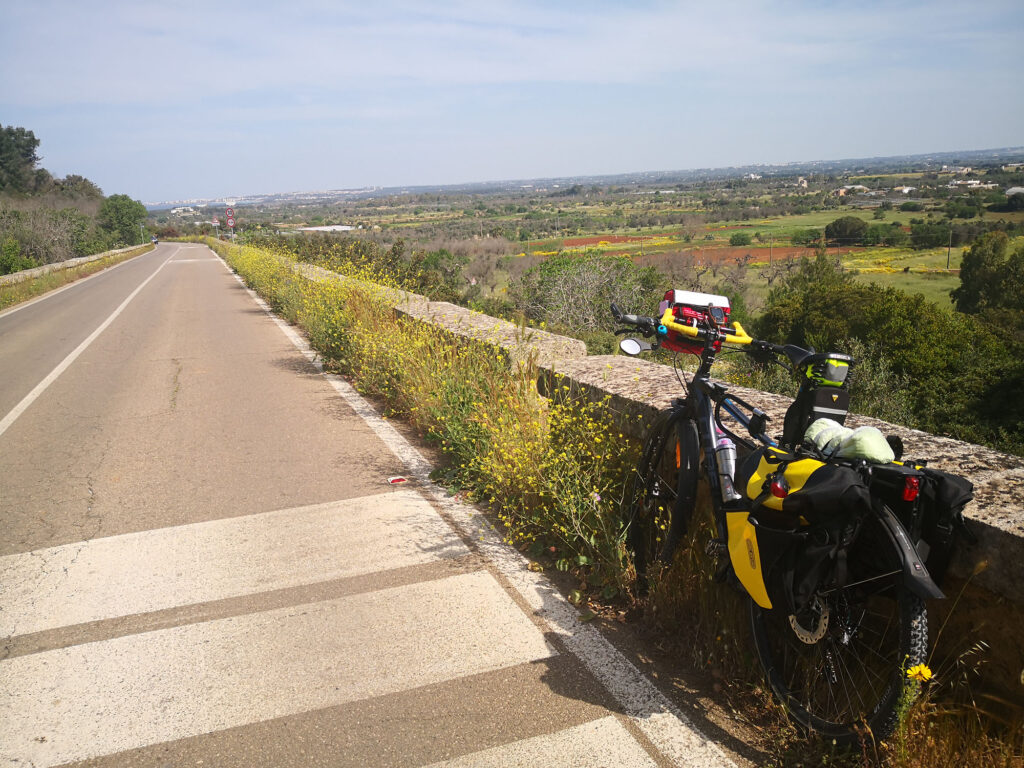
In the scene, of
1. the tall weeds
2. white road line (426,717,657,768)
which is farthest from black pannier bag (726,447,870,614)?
the tall weeds

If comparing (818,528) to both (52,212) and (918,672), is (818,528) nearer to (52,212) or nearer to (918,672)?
(918,672)

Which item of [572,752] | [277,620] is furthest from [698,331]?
[277,620]

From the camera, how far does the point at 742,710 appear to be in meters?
2.91

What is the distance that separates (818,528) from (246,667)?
260cm

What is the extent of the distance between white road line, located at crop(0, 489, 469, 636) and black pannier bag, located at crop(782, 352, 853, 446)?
242 cm

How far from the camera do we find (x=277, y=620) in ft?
12.3

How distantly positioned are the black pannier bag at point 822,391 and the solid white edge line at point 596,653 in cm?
121

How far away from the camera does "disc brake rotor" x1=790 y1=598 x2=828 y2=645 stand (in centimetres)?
241

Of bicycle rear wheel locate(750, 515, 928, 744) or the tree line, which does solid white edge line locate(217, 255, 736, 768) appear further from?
the tree line

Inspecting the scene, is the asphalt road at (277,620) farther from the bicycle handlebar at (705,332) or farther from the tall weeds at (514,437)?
the bicycle handlebar at (705,332)

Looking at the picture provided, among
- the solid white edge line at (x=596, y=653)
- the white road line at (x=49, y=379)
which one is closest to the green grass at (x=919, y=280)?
the white road line at (x=49, y=379)

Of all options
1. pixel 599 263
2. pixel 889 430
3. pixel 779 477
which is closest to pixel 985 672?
pixel 779 477

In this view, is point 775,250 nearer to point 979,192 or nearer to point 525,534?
point 979,192

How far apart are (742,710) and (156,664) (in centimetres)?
267
